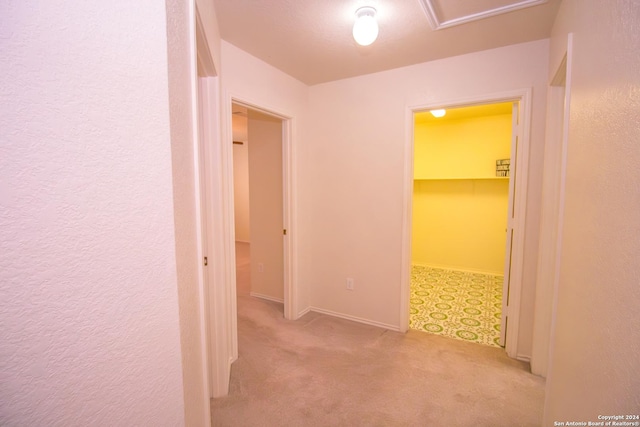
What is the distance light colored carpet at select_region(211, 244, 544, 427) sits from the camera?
1772 millimetres

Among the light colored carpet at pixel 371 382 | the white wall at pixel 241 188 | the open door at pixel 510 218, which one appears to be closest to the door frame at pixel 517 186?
the open door at pixel 510 218

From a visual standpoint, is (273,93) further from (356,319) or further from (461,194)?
(461,194)

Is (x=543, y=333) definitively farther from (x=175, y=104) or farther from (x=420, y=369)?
(x=175, y=104)

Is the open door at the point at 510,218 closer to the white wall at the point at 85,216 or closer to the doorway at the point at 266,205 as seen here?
the doorway at the point at 266,205

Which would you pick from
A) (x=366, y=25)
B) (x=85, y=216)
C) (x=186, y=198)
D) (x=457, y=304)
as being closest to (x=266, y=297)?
(x=457, y=304)

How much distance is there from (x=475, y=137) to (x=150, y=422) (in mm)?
5020

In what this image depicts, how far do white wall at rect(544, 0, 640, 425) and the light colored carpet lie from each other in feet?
1.78

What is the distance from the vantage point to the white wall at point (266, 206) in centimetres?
345

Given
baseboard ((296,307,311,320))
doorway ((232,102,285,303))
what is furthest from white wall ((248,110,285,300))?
baseboard ((296,307,311,320))

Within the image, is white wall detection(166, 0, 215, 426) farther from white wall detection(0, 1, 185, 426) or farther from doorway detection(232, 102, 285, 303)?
doorway detection(232, 102, 285, 303)

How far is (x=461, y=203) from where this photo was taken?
15.4 ft

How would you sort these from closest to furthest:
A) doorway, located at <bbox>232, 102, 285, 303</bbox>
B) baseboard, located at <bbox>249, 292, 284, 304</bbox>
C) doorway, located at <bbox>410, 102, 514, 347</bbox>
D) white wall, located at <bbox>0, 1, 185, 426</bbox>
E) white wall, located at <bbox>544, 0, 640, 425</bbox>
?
white wall, located at <bbox>0, 1, 185, 426</bbox>
white wall, located at <bbox>544, 0, 640, 425</bbox>
doorway, located at <bbox>232, 102, 285, 303</bbox>
baseboard, located at <bbox>249, 292, 284, 304</bbox>
doorway, located at <bbox>410, 102, 514, 347</bbox>

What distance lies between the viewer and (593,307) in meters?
1.01

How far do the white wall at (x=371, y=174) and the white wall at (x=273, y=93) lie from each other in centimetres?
11
